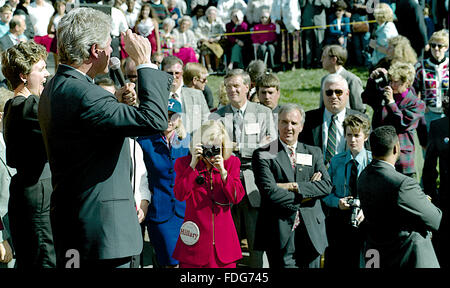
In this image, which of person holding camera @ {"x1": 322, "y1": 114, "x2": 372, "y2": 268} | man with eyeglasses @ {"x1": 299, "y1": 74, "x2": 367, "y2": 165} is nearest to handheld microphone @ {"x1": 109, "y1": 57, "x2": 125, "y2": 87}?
man with eyeglasses @ {"x1": 299, "y1": 74, "x2": 367, "y2": 165}

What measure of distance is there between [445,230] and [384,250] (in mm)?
1082

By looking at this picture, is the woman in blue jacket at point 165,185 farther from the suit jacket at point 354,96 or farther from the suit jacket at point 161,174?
the suit jacket at point 354,96

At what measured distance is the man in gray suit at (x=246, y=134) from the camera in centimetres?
454

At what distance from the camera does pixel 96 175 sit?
7.82ft

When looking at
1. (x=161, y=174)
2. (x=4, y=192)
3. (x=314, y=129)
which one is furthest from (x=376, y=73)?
(x=4, y=192)

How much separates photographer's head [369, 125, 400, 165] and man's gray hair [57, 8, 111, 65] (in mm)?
1658

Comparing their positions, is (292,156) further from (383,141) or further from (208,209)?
(383,141)

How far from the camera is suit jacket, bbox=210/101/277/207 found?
14.8 feet

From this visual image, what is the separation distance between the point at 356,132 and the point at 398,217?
119 cm

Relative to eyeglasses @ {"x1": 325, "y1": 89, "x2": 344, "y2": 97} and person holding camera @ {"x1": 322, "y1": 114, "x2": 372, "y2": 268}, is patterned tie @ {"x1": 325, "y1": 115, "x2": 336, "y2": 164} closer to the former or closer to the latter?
eyeglasses @ {"x1": 325, "y1": 89, "x2": 344, "y2": 97}

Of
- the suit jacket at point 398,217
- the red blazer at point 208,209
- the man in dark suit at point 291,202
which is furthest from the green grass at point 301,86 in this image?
the suit jacket at point 398,217

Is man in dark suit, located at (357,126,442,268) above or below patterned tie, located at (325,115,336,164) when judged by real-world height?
below

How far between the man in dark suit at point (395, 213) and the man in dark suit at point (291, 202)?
763 millimetres

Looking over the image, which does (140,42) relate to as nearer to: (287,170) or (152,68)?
(152,68)
